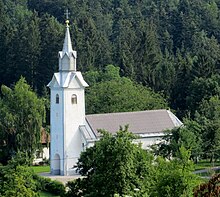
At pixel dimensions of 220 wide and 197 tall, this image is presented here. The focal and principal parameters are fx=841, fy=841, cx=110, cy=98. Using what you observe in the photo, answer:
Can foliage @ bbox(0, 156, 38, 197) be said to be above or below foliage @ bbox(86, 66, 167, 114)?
below

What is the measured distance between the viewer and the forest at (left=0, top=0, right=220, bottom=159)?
55125 mm

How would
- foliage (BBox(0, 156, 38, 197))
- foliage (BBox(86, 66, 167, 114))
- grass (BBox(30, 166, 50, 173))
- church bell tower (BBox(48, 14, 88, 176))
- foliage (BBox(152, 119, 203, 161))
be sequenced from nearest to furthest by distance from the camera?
foliage (BBox(0, 156, 38, 197)) < foliage (BBox(152, 119, 203, 161)) < church bell tower (BBox(48, 14, 88, 176)) < grass (BBox(30, 166, 50, 173)) < foliage (BBox(86, 66, 167, 114))

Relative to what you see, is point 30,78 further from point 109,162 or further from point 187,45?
point 109,162

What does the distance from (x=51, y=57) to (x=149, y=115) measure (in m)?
19.2

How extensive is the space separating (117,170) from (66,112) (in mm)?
19226

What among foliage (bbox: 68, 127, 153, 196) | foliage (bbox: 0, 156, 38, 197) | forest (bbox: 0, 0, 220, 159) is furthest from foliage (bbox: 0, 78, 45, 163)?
foliage (bbox: 68, 127, 153, 196)

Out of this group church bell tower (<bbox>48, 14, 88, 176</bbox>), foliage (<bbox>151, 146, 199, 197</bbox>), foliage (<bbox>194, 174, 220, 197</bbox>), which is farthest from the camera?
church bell tower (<bbox>48, 14, 88, 176</bbox>)

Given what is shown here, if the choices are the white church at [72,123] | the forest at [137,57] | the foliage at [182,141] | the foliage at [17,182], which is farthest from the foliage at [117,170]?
the white church at [72,123]

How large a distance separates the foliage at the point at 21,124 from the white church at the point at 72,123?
82.3 inches

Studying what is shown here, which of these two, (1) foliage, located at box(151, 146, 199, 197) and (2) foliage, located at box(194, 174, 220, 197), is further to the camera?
(1) foliage, located at box(151, 146, 199, 197)

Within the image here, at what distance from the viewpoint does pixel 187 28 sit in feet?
273

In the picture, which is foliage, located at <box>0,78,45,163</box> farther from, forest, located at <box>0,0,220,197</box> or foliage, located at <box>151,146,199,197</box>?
foliage, located at <box>151,146,199,197</box>

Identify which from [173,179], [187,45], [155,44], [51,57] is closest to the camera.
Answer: [173,179]

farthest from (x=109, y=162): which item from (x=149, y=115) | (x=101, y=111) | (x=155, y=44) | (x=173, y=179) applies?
(x=155, y=44)
